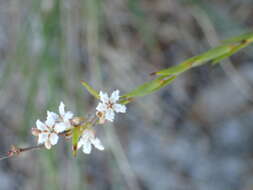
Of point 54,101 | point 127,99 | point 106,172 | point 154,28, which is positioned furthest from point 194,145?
point 127,99

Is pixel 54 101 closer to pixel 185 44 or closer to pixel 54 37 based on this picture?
pixel 54 37

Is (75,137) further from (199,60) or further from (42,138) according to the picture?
(199,60)

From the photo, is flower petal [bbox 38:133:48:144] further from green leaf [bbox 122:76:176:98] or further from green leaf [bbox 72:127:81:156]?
green leaf [bbox 122:76:176:98]

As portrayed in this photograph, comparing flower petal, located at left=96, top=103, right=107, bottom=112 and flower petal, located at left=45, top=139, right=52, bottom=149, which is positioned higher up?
flower petal, located at left=96, top=103, right=107, bottom=112

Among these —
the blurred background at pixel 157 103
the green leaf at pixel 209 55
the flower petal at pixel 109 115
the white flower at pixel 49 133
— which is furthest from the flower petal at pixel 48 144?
the blurred background at pixel 157 103

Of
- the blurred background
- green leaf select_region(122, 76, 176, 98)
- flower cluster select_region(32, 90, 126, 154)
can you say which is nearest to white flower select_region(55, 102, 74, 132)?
flower cluster select_region(32, 90, 126, 154)

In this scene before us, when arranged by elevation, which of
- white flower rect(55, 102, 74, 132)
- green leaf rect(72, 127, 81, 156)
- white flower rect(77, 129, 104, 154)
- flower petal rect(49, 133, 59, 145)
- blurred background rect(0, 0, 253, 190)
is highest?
blurred background rect(0, 0, 253, 190)

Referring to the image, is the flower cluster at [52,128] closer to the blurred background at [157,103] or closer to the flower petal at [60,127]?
the flower petal at [60,127]
